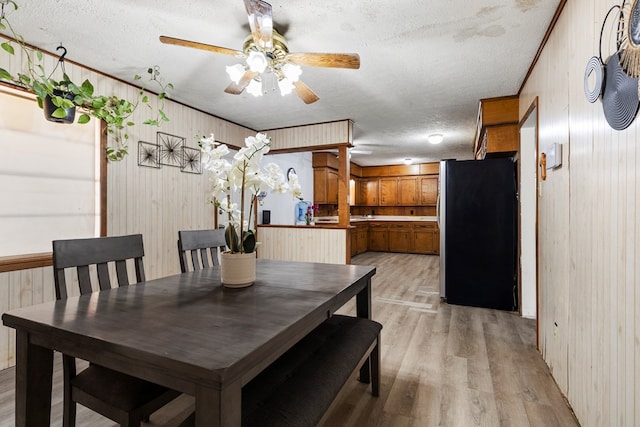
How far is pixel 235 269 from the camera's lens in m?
1.54

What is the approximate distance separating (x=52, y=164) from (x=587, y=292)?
387 centimetres

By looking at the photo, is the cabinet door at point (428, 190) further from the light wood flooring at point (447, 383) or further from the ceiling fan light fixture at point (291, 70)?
the ceiling fan light fixture at point (291, 70)

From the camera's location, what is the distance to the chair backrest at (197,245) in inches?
82.0

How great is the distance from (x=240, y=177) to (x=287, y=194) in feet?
14.9

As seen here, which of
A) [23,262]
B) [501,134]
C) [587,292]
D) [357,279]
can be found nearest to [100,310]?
[357,279]

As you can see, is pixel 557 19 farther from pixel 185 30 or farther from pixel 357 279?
pixel 185 30

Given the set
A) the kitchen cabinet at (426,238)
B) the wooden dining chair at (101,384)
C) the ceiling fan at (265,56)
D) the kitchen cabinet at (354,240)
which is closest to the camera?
the wooden dining chair at (101,384)

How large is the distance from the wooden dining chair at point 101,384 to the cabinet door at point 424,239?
7204 millimetres

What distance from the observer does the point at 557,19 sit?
2.04 metres

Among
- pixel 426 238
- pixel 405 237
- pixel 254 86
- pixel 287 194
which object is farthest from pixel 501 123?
pixel 405 237

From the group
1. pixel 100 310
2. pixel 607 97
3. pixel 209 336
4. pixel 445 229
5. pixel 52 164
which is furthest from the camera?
pixel 445 229

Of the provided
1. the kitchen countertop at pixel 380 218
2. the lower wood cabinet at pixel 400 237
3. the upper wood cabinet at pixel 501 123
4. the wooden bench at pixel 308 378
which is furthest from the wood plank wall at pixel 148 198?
the lower wood cabinet at pixel 400 237

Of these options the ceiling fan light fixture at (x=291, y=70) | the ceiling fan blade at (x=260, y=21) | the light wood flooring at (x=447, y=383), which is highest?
the ceiling fan blade at (x=260, y=21)

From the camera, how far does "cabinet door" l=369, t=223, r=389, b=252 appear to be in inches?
332
